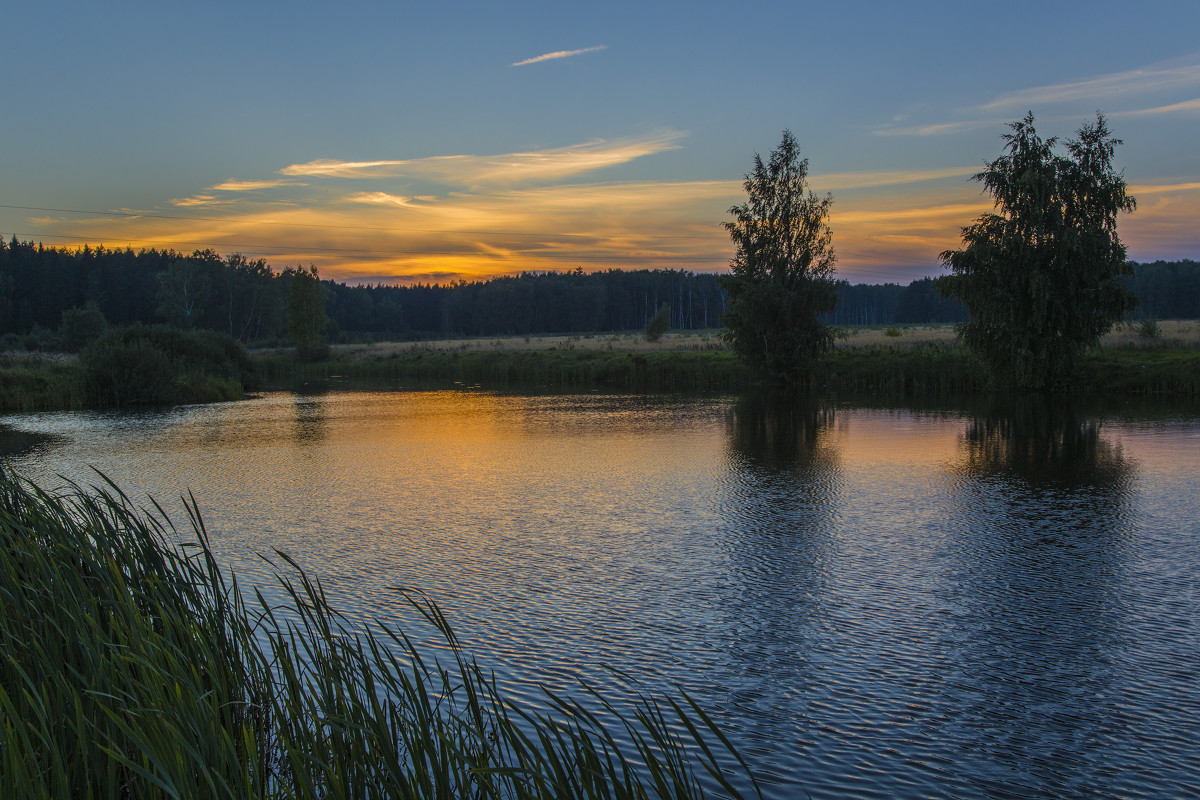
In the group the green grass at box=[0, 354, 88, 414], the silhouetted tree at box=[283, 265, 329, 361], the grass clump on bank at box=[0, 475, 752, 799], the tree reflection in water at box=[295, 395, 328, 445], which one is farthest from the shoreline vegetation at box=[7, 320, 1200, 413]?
the grass clump on bank at box=[0, 475, 752, 799]

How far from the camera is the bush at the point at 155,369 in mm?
30625

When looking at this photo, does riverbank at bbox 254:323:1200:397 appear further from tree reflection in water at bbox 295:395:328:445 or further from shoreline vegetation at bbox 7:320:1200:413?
tree reflection in water at bbox 295:395:328:445

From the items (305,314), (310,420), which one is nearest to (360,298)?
(305,314)

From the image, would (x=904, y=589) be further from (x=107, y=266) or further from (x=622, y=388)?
(x=107, y=266)

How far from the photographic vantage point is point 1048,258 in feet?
97.4

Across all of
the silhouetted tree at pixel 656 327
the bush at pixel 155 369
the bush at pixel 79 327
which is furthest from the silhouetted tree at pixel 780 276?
the bush at pixel 79 327

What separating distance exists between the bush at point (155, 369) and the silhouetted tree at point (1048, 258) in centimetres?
2863

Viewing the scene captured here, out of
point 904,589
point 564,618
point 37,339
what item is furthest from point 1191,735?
point 37,339

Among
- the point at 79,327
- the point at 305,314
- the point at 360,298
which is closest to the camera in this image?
the point at 79,327

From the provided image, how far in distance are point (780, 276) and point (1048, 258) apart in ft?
35.4

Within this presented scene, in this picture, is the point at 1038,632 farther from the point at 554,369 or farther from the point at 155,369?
the point at 554,369

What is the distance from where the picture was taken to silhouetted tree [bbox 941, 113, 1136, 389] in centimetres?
2908

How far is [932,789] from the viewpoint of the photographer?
4422 millimetres

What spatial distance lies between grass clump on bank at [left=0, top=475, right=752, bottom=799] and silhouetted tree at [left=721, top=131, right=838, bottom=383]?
3227 cm
